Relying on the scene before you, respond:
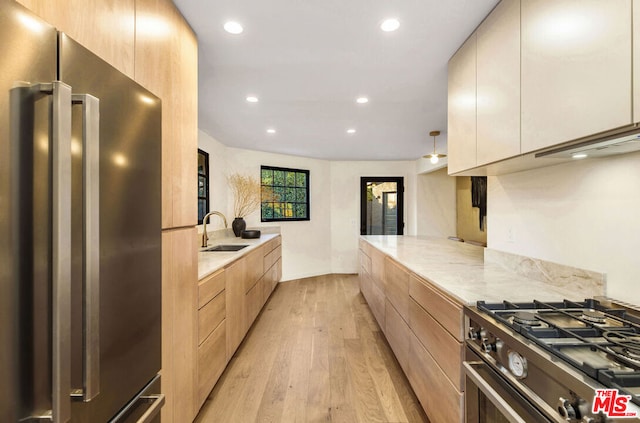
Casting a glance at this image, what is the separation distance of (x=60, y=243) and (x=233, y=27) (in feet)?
5.20

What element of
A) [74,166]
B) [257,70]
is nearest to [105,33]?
[74,166]

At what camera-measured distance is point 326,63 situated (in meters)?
2.09

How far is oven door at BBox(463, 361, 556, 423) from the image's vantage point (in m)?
0.87

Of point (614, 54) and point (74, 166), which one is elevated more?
point (614, 54)

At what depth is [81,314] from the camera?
0.72 metres

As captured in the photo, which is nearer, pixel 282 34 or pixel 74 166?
pixel 74 166

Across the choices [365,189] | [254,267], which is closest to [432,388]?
[254,267]

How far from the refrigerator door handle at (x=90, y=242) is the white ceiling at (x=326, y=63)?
1.18 metres

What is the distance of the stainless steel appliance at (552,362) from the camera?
Answer: 0.68 meters

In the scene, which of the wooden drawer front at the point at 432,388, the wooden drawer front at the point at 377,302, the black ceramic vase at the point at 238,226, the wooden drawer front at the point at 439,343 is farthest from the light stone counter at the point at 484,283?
the black ceramic vase at the point at 238,226

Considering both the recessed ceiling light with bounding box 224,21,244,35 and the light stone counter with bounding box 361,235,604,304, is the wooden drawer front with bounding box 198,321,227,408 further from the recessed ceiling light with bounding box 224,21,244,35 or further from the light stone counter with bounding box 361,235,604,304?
the recessed ceiling light with bounding box 224,21,244,35

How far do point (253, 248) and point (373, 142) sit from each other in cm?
258

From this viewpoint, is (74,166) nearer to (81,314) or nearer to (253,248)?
(81,314)

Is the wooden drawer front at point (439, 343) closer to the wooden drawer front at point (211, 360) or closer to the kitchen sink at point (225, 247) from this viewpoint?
the wooden drawer front at point (211, 360)
